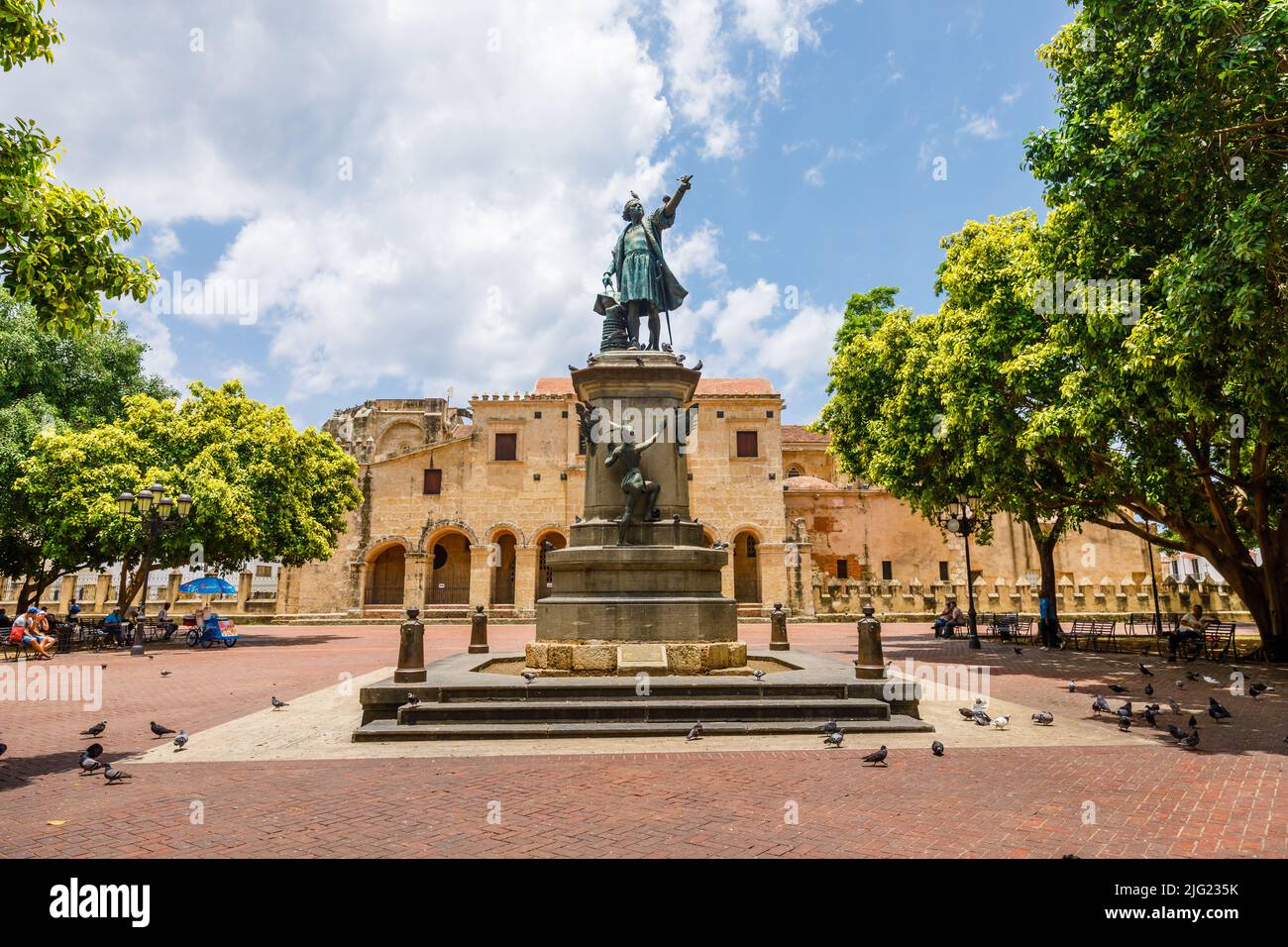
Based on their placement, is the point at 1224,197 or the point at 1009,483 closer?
the point at 1224,197

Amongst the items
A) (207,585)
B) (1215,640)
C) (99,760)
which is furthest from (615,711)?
(207,585)

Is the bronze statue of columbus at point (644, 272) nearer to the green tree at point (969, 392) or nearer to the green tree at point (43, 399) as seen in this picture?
the green tree at point (969, 392)

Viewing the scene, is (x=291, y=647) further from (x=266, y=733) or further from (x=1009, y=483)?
(x=1009, y=483)

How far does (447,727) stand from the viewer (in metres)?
8.27

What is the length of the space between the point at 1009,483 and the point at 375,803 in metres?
15.2

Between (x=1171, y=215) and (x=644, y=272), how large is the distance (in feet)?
25.0

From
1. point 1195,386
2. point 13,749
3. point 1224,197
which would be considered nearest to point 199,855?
point 13,749

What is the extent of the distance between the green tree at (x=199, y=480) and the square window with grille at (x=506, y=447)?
12.1 metres

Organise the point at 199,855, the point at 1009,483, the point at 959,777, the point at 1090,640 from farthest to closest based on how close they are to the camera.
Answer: the point at 1090,640 < the point at 1009,483 < the point at 959,777 < the point at 199,855

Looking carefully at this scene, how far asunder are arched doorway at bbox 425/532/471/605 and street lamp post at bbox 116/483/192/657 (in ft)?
61.6

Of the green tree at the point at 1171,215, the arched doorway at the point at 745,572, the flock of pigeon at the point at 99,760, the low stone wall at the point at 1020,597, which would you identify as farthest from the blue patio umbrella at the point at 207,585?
the green tree at the point at 1171,215

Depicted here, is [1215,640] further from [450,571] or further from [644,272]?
[450,571]

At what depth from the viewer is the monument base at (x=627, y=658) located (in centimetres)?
974

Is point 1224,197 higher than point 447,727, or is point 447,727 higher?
point 1224,197
